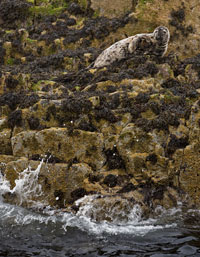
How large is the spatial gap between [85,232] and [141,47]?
10.6 m

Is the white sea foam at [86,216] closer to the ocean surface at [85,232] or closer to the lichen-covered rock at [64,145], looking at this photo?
the ocean surface at [85,232]

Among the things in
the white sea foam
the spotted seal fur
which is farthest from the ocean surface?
the spotted seal fur

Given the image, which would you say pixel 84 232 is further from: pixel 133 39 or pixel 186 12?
pixel 186 12

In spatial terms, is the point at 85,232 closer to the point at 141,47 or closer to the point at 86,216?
the point at 86,216

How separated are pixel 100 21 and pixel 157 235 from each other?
18330 millimetres

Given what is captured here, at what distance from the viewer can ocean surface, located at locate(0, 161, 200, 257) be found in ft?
22.9

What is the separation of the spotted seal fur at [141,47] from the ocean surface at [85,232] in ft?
28.4

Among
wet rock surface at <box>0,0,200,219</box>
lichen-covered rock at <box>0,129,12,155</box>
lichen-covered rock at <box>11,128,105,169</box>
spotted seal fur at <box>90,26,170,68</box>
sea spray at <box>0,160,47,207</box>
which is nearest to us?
sea spray at <box>0,160,47,207</box>

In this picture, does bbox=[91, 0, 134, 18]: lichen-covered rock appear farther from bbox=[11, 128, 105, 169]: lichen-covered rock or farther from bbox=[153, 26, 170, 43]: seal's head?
bbox=[11, 128, 105, 169]: lichen-covered rock

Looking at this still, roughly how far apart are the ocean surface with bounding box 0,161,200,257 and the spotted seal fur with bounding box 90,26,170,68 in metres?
8.67

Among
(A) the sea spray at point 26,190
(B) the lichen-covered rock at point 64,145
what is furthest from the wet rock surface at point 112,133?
(A) the sea spray at point 26,190

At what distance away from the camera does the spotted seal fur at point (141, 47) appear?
15680mm

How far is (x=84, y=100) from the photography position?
36.0 ft

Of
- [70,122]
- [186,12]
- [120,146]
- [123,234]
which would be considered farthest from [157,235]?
[186,12]
